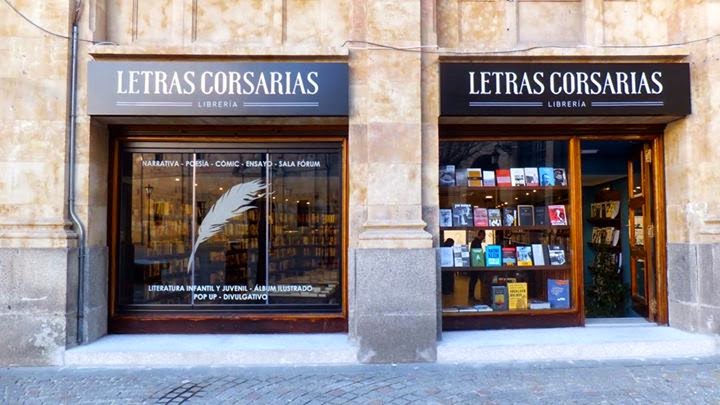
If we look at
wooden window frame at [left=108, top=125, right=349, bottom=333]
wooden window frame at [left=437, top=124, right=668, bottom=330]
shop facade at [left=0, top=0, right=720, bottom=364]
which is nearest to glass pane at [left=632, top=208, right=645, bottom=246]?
shop facade at [left=0, top=0, right=720, bottom=364]

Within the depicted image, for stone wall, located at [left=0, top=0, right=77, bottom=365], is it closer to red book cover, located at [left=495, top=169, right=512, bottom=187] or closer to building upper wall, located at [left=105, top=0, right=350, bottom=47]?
building upper wall, located at [left=105, top=0, right=350, bottom=47]

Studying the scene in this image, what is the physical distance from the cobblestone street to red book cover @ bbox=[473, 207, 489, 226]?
223cm

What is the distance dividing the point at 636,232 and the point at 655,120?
1981mm

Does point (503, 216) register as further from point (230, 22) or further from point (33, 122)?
point (33, 122)

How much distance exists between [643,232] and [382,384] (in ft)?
16.8

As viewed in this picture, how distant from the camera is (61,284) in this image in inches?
248

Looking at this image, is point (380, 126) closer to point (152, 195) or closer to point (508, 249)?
point (508, 249)

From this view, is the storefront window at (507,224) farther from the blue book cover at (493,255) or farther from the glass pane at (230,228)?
the glass pane at (230,228)

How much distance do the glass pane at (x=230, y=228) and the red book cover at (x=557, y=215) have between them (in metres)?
4.36

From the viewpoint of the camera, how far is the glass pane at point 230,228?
7.18m

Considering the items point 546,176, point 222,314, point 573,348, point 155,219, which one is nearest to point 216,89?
point 155,219

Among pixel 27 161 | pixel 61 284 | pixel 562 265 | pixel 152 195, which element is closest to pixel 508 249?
pixel 562 265

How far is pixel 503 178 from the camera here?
25.2ft

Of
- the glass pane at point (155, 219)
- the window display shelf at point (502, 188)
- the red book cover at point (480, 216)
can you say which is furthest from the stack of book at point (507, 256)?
the glass pane at point (155, 219)
